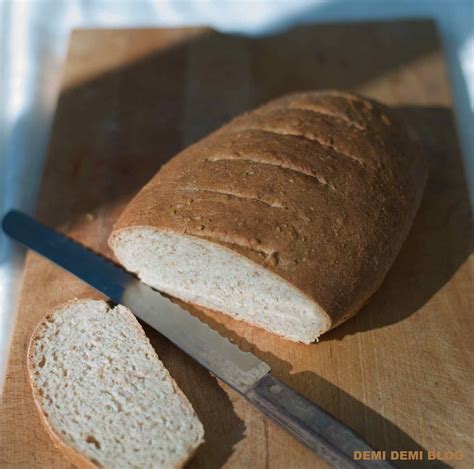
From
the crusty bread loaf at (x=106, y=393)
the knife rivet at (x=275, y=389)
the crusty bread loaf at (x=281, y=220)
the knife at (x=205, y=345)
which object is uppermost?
the crusty bread loaf at (x=281, y=220)

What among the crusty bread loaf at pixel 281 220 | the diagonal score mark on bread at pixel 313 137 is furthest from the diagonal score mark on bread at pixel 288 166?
the diagonal score mark on bread at pixel 313 137

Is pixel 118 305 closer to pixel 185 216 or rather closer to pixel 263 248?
pixel 185 216

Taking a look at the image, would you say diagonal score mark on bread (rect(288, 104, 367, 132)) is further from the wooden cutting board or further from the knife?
the knife

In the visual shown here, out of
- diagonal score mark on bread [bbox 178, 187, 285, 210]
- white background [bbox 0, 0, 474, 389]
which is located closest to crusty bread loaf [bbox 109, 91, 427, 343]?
diagonal score mark on bread [bbox 178, 187, 285, 210]

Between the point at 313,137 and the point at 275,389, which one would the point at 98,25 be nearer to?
the point at 313,137

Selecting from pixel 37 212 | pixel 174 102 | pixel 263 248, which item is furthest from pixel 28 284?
pixel 174 102

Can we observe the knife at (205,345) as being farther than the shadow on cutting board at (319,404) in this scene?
No

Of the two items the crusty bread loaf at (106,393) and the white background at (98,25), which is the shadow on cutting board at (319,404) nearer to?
the crusty bread loaf at (106,393)
